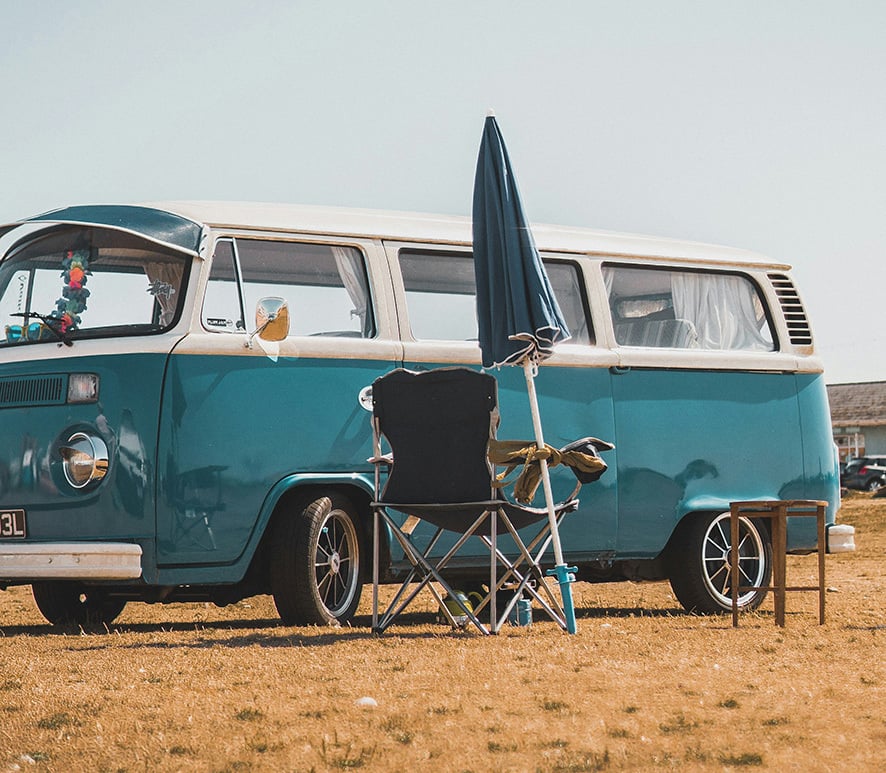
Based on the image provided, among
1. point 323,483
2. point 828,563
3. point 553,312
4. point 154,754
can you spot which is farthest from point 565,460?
point 828,563

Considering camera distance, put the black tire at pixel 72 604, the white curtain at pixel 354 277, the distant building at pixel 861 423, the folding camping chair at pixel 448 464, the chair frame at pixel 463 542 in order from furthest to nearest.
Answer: the distant building at pixel 861 423, the black tire at pixel 72 604, the white curtain at pixel 354 277, the folding camping chair at pixel 448 464, the chair frame at pixel 463 542

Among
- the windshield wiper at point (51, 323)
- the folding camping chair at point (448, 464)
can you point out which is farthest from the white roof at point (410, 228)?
the folding camping chair at point (448, 464)

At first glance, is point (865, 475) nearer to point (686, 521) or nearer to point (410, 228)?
point (686, 521)

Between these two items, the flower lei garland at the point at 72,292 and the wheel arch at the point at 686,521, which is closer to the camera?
the flower lei garland at the point at 72,292

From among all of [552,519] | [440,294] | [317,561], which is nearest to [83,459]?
[317,561]

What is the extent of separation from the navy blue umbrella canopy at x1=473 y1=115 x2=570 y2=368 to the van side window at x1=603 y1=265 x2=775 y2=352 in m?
1.98

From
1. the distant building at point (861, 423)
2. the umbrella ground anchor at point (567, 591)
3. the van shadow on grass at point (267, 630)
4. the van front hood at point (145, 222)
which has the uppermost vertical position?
the distant building at point (861, 423)

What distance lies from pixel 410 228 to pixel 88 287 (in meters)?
2.00

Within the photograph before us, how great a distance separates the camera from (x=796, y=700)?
19.4 feet

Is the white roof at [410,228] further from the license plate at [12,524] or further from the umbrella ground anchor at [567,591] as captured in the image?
the umbrella ground anchor at [567,591]

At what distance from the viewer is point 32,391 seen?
29.2 feet

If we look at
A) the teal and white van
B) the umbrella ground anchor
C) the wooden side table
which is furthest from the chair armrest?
the wooden side table

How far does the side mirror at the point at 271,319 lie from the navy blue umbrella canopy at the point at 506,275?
1093mm

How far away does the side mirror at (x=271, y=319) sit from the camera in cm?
875
